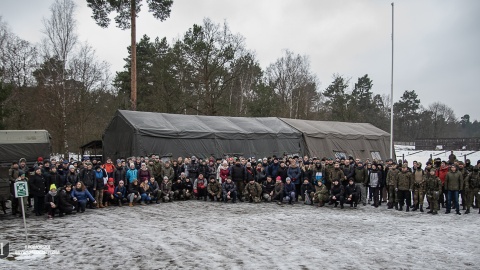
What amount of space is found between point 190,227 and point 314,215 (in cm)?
411

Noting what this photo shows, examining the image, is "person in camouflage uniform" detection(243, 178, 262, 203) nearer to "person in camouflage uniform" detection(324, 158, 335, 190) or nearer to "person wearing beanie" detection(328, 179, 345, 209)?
"person in camouflage uniform" detection(324, 158, 335, 190)

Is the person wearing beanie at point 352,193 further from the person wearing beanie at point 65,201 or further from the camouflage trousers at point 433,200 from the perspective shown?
the person wearing beanie at point 65,201

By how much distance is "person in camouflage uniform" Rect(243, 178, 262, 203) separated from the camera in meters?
14.6

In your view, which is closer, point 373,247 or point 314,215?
point 373,247

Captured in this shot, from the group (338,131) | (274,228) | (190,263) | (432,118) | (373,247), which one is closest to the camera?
(190,263)

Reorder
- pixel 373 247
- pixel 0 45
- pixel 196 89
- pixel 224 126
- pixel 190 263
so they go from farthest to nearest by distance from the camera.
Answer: pixel 196 89
pixel 0 45
pixel 224 126
pixel 373 247
pixel 190 263

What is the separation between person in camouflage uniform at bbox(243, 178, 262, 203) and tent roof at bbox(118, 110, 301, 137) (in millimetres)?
5681

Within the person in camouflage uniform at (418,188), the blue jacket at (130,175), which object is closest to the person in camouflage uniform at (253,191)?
the blue jacket at (130,175)

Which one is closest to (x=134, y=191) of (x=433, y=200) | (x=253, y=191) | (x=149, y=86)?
(x=253, y=191)

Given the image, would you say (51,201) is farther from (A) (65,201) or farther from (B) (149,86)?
(B) (149,86)

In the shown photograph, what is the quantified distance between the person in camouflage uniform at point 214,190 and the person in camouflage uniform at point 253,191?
3.24ft

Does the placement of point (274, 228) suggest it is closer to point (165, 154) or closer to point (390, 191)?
point (390, 191)

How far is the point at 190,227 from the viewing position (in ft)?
31.1

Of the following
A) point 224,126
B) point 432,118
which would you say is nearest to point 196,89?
point 224,126
